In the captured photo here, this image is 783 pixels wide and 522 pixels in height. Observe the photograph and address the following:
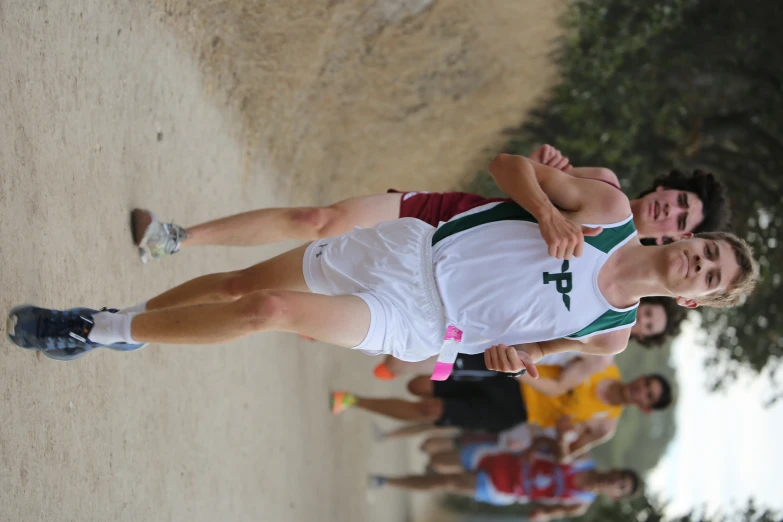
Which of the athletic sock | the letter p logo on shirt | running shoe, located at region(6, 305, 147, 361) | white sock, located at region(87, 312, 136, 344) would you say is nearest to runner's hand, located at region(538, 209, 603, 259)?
the letter p logo on shirt

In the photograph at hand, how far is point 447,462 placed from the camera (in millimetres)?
7863

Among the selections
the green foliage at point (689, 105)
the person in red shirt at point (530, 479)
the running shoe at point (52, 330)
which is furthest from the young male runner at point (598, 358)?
the running shoe at point (52, 330)

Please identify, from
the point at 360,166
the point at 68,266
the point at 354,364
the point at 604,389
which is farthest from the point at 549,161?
the point at 354,364

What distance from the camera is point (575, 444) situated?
21.2ft

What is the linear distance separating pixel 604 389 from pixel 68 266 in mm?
4782

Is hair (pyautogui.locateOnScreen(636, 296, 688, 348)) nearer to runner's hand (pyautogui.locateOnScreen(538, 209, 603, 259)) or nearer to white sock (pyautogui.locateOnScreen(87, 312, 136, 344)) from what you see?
Result: runner's hand (pyautogui.locateOnScreen(538, 209, 603, 259))

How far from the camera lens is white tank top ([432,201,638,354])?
9.81 ft

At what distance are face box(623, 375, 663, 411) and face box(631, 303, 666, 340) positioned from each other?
0.77m

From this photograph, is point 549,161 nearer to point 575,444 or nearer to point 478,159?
point 575,444

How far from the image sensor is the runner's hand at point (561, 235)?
280 cm

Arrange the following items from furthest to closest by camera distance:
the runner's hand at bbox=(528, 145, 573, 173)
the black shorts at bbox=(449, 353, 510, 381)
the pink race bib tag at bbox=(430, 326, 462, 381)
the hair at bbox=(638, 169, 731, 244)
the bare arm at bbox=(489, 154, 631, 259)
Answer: the black shorts at bbox=(449, 353, 510, 381), the hair at bbox=(638, 169, 731, 244), the runner's hand at bbox=(528, 145, 573, 173), the pink race bib tag at bbox=(430, 326, 462, 381), the bare arm at bbox=(489, 154, 631, 259)

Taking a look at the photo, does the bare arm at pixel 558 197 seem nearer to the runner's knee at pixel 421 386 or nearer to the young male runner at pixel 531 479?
the runner's knee at pixel 421 386

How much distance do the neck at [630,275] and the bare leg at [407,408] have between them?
385 centimetres

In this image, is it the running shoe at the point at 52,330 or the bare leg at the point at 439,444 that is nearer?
the running shoe at the point at 52,330
